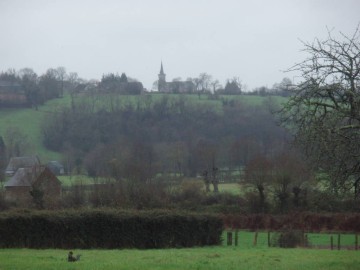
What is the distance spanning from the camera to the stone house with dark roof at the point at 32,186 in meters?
54.3

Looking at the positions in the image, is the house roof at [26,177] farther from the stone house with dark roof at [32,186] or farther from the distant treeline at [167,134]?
the distant treeline at [167,134]

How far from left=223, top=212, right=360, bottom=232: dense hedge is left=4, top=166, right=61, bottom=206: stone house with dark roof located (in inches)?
709

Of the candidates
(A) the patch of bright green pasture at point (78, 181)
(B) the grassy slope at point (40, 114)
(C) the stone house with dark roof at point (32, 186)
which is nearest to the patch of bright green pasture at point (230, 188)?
(A) the patch of bright green pasture at point (78, 181)

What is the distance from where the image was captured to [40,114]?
132 m

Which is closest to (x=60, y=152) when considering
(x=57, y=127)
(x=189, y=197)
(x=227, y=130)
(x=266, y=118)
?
(x=57, y=127)

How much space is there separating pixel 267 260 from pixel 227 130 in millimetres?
99211

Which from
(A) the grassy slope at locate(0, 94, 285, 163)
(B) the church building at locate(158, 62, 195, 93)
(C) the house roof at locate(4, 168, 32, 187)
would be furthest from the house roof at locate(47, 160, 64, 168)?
(B) the church building at locate(158, 62, 195, 93)

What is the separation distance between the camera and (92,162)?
9231cm

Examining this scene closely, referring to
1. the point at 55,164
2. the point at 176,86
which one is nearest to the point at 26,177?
the point at 55,164

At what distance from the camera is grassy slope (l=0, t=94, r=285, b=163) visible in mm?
114950

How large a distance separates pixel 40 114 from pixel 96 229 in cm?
10946

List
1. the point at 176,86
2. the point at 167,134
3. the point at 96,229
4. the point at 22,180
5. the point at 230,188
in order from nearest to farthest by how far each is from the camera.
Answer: the point at 96,229 → the point at 22,180 → the point at 230,188 → the point at 167,134 → the point at 176,86

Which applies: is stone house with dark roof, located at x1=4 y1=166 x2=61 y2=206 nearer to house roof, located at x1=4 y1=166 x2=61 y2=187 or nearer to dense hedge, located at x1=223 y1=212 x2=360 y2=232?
house roof, located at x1=4 y1=166 x2=61 y2=187

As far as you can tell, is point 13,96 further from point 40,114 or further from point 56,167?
point 56,167
